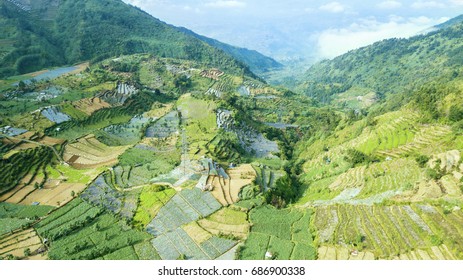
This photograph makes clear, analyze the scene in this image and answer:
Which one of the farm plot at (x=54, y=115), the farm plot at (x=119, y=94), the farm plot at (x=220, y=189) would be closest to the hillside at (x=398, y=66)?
the farm plot at (x=119, y=94)

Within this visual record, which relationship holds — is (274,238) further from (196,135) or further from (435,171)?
(196,135)

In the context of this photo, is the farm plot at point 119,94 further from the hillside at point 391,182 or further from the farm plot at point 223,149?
the hillside at point 391,182

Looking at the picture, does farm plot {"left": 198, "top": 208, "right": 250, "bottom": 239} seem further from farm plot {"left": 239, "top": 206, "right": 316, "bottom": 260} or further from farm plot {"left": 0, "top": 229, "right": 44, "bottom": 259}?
farm plot {"left": 0, "top": 229, "right": 44, "bottom": 259}

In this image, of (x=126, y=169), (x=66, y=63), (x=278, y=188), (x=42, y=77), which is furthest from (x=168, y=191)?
(x=66, y=63)

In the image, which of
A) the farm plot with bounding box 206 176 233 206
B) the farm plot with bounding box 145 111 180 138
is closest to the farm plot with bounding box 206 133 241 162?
the farm plot with bounding box 145 111 180 138

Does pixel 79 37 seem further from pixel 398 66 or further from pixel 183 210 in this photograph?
pixel 398 66

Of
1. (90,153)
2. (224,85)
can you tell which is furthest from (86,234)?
(224,85)
